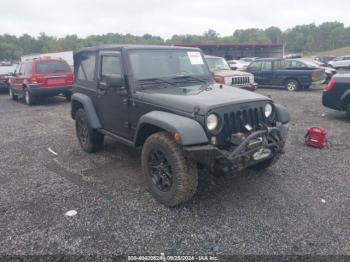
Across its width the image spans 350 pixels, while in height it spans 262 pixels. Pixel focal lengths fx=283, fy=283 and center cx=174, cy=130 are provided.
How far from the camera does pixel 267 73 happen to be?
14.0m

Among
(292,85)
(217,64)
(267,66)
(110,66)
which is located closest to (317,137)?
(110,66)

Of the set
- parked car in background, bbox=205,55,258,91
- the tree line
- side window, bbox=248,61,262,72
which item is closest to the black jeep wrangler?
parked car in background, bbox=205,55,258,91

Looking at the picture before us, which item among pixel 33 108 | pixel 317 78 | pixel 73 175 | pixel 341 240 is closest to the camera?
pixel 341 240

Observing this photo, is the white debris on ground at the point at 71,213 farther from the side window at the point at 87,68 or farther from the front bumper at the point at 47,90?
the front bumper at the point at 47,90

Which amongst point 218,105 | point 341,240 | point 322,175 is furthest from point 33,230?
point 322,175

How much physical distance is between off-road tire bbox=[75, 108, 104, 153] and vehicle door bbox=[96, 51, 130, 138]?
432 mm

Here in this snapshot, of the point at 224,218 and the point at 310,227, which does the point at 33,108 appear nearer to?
the point at 224,218

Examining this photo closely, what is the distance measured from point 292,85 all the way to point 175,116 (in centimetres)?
1166

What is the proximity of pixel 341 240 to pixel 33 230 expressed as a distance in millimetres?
3210

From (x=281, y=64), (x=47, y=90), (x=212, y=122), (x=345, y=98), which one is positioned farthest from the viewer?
(x=281, y=64)

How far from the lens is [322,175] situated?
14.2 ft

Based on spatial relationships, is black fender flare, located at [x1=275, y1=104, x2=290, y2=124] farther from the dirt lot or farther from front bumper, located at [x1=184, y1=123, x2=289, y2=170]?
the dirt lot

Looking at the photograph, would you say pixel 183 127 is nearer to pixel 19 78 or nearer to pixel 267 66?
pixel 19 78

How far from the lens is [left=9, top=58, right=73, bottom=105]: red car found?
34.7 feet
